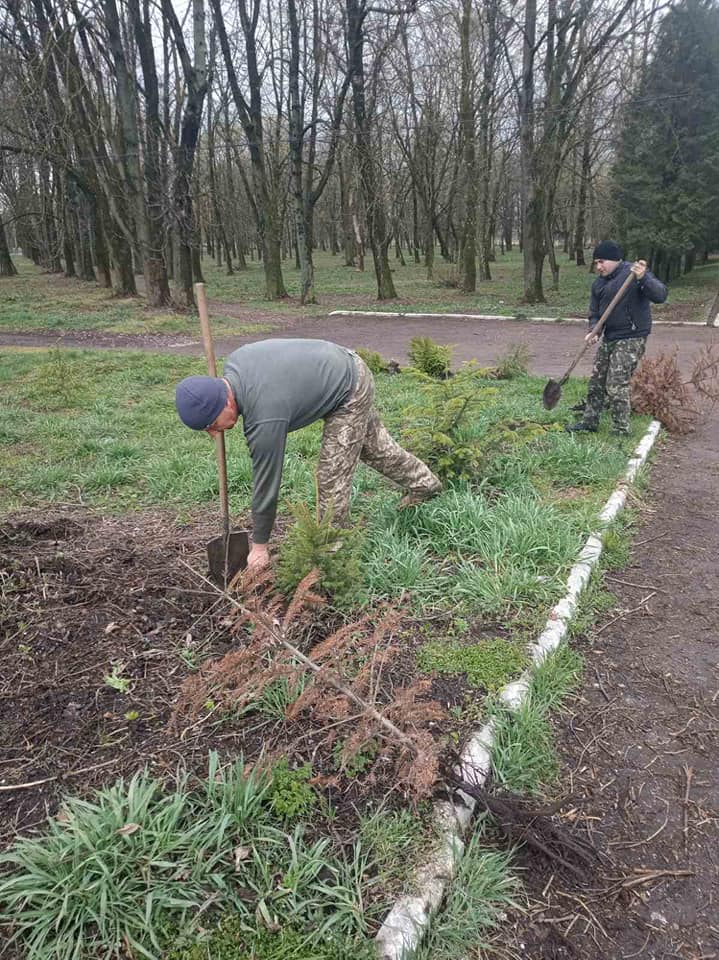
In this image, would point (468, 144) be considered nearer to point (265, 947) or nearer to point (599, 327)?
point (599, 327)

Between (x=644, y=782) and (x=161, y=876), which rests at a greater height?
(x=161, y=876)

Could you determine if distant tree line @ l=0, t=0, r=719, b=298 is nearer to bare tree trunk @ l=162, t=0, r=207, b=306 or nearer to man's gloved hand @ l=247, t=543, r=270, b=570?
bare tree trunk @ l=162, t=0, r=207, b=306

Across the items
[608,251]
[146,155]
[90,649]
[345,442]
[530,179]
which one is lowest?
[90,649]

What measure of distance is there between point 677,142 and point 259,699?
2232cm

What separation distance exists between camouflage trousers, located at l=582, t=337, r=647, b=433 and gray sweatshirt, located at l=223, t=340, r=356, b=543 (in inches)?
141

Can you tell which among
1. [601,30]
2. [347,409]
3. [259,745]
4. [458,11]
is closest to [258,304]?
[458,11]

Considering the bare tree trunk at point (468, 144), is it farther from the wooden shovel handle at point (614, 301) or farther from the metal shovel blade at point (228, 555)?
the metal shovel blade at point (228, 555)

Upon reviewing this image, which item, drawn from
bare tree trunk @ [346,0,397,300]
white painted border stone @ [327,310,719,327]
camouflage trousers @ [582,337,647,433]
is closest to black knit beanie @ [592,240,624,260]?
camouflage trousers @ [582,337,647,433]

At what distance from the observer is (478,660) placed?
296 cm

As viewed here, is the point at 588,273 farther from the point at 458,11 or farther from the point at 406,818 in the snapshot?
the point at 406,818

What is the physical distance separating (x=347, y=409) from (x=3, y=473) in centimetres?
359

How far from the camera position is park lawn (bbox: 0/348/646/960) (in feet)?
5.99

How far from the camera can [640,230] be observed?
20.1 meters

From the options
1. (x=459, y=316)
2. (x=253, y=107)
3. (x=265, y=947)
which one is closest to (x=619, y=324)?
(x=265, y=947)
